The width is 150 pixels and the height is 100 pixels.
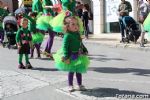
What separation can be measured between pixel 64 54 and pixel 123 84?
5.26 ft

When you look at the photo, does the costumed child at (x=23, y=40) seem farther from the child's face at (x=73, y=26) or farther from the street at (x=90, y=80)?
the child's face at (x=73, y=26)

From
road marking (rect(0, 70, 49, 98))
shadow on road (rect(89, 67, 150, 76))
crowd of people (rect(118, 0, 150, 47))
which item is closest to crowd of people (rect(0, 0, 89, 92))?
road marking (rect(0, 70, 49, 98))

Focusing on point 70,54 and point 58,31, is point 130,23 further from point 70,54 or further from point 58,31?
point 70,54

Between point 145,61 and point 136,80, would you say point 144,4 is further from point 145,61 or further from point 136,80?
point 136,80

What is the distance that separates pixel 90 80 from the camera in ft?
30.7

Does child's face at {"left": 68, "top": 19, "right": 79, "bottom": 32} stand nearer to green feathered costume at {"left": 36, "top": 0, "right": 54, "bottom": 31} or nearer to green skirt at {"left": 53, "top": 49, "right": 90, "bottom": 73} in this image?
green skirt at {"left": 53, "top": 49, "right": 90, "bottom": 73}

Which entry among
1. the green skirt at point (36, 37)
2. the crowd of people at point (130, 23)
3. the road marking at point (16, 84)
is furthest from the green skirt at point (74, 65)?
the crowd of people at point (130, 23)

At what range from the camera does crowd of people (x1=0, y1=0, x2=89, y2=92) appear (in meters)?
8.05

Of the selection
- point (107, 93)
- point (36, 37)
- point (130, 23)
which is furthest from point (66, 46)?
→ point (130, 23)

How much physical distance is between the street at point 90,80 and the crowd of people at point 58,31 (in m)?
0.40

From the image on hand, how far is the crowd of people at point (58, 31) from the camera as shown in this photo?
8.05m

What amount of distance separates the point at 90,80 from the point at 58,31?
5.26 ft

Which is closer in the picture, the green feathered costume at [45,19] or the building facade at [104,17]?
the green feathered costume at [45,19]

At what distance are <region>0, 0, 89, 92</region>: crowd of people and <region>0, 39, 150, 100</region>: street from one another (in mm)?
398
